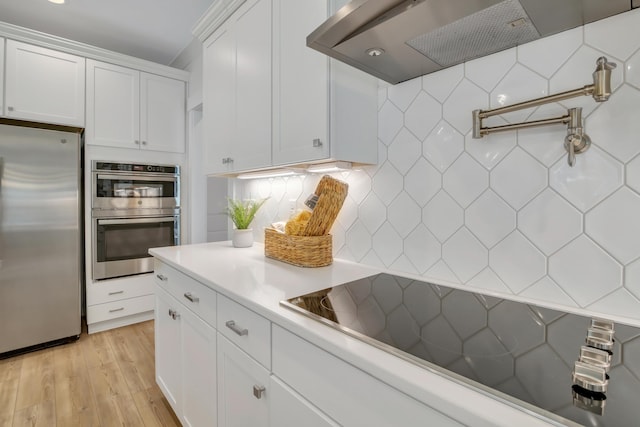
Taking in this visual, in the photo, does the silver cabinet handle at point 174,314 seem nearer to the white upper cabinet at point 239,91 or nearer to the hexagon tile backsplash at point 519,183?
the white upper cabinet at point 239,91

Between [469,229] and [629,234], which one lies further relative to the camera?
[469,229]

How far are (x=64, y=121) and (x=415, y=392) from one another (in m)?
3.25

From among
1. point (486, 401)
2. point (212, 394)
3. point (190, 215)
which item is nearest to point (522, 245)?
point (486, 401)

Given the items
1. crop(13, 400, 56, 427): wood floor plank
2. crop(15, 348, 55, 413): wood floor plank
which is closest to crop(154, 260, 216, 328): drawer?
crop(13, 400, 56, 427): wood floor plank

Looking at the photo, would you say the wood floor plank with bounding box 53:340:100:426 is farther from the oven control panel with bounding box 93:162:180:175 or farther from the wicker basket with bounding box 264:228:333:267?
the oven control panel with bounding box 93:162:180:175

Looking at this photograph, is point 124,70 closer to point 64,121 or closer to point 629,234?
point 64,121

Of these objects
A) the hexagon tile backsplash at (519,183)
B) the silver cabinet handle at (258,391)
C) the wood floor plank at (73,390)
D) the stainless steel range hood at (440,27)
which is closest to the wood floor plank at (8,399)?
the wood floor plank at (73,390)

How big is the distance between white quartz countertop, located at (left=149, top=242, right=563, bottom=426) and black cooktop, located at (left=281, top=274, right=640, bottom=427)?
0.07 feet

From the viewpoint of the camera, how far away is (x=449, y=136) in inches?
44.2

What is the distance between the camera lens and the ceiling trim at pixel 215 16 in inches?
65.4

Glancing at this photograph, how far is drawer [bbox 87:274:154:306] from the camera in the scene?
8.82ft

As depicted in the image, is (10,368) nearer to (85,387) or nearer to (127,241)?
(85,387)

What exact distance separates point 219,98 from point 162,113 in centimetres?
162

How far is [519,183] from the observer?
965mm
